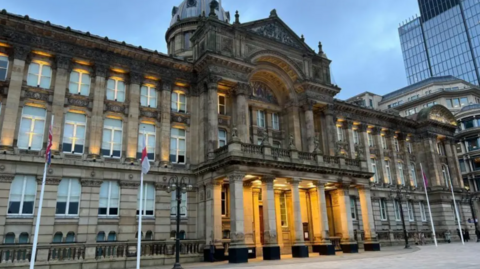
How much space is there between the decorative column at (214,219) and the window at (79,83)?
12089 mm

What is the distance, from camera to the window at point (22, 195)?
22.8m

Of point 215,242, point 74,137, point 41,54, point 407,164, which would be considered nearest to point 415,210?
point 407,164

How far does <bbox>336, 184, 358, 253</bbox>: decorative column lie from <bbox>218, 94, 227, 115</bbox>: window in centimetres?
1268

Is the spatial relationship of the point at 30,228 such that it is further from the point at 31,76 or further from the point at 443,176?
the point at 443,176

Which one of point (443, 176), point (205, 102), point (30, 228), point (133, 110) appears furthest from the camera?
point (443, 176)

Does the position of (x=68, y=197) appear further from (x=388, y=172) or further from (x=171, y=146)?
(x=388, y=172)

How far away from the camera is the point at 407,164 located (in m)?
48.1

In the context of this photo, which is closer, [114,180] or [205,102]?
[114,180]

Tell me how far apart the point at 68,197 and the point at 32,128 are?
5497 mm

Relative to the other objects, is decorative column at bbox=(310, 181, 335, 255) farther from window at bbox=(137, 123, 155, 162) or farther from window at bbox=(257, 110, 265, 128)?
window at bbox=(137, 123, 155, 162)

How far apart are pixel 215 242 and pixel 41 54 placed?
62.0ft

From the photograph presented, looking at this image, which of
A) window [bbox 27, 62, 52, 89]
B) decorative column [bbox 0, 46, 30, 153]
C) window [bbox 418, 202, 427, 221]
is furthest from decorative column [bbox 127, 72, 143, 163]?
window [bbox 418, 202, 427, 221]

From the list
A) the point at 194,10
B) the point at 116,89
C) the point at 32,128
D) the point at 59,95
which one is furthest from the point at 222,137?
the point at 194,10

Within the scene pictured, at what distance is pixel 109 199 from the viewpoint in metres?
26.0
